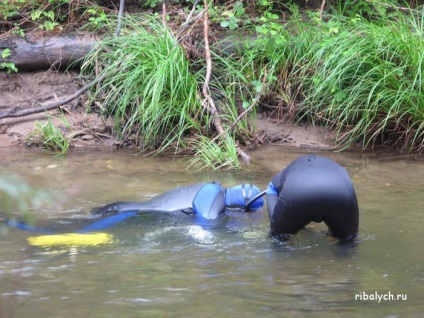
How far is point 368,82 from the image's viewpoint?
6.77 m

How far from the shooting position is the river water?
11.5ft

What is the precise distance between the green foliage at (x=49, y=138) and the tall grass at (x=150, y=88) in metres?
0.52

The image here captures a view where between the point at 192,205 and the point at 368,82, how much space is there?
2711 mm

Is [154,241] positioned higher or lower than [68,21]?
lower

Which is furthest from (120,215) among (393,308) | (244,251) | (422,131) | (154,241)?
Answer: (422,131)

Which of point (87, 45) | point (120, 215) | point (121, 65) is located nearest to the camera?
point (120, 215)

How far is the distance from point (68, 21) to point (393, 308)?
5.54m

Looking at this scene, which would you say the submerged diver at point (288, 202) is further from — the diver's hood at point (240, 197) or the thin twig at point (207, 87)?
the thin twig at point (207, 87)

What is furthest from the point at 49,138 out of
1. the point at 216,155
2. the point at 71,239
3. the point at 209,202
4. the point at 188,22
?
the point at 209,202

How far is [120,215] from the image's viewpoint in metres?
4.86

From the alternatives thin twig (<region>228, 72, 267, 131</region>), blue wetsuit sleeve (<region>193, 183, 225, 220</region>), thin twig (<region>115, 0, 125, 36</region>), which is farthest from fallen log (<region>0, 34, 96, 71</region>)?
blue wetsuit sleeve (<region>193, 183, 225, 220</region>)

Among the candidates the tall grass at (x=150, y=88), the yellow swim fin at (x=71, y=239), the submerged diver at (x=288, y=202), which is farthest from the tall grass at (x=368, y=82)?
the yellow swim fin at (x=71, y=239)

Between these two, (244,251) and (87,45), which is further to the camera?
(87,45)

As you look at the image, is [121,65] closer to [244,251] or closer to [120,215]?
[120,215]
